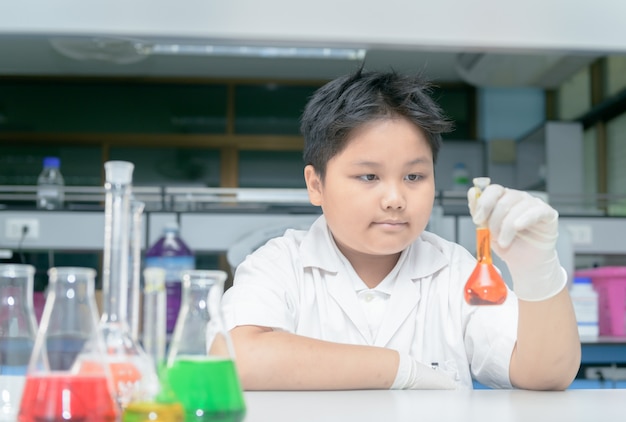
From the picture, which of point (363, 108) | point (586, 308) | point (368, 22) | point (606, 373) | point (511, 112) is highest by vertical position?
point (511, 112)

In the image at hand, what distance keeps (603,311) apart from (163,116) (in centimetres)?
423

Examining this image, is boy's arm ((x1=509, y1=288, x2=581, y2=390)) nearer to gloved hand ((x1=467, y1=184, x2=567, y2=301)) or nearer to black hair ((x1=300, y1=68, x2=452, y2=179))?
gloved hand ((x1=467, y1=184, x2=567, y2=301))

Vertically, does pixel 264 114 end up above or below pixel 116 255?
above

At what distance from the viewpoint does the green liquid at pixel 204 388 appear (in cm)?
53

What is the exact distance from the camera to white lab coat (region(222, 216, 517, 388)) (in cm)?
111

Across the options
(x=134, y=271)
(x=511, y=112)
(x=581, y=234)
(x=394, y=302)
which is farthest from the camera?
(x=511, y=112)

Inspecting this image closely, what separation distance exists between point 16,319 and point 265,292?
48 cm

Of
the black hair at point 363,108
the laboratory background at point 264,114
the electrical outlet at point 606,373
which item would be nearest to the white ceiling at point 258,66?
the laboratory background at point 264,114

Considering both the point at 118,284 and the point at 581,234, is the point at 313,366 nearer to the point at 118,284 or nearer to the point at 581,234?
the point at 118,284

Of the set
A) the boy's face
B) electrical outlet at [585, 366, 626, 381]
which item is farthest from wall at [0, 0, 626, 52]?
electrical outlet at [585, 366, 626, 381]

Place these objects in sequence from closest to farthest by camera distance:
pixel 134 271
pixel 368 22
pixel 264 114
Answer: pixel 134 271 < pixel 368 22 < pixel 264 114

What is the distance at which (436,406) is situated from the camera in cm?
75

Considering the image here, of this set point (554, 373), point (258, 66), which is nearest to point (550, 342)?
point (554, 373)

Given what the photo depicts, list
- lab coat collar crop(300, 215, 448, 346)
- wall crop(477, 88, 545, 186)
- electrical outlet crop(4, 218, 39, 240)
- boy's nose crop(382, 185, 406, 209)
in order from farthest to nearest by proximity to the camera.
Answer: wall crop(477, 88, 545, 186) < electrical outlet crop(4, 218, 39, 240) < lab coat collar crop(300, 215, 448, 346) < boy's nose crop(382, 185, 406, 209)
